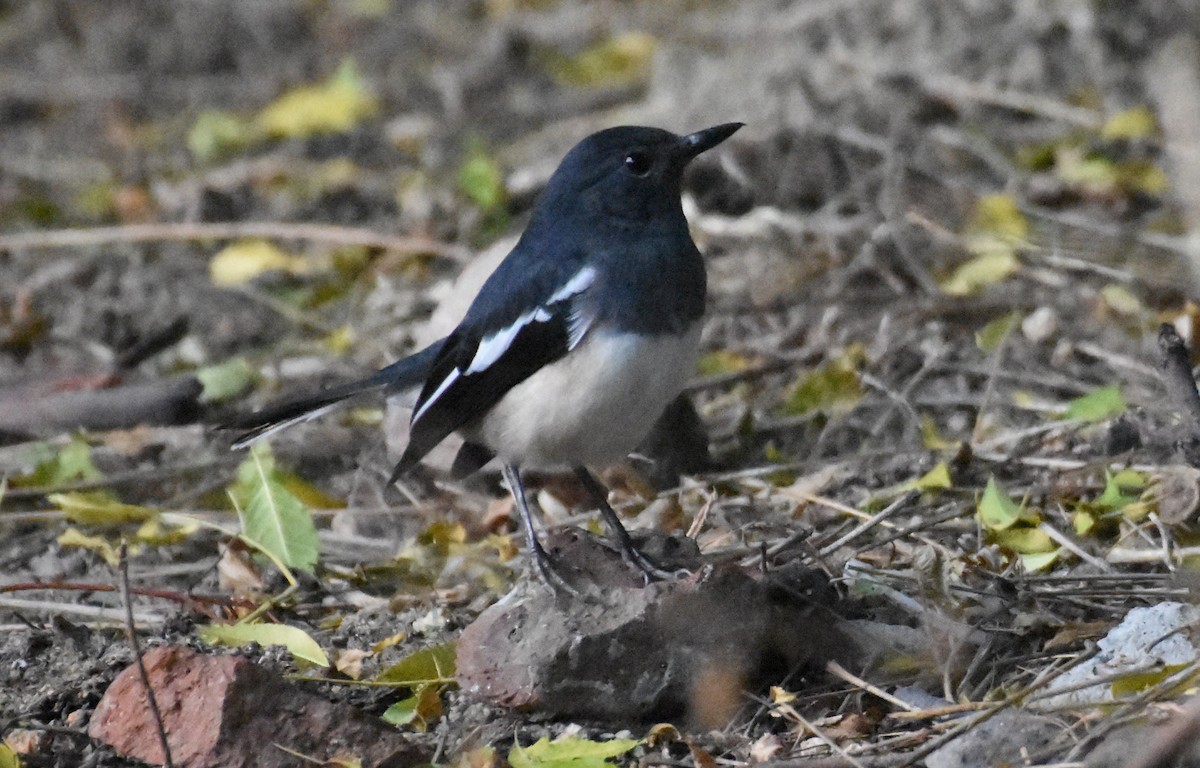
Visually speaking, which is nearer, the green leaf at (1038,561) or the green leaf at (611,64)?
the green leaf at (1038,561)

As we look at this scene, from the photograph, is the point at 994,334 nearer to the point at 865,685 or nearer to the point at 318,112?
the point at 865,685

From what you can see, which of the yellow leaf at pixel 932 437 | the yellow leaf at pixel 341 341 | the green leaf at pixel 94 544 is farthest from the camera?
the yellow leaf at pixel 341 341

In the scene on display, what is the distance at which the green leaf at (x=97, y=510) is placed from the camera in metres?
4.22

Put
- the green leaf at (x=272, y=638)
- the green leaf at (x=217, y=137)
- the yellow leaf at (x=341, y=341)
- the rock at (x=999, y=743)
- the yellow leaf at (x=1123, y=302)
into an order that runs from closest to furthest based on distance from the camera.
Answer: the rock at (x=999, y=743) → the green leaf at (x=272, y=638) → the yellow leaf at (x=1123, y=302) → the yellow leaf at (x=341, y=341) → the green leaf at (x=217, y=137)

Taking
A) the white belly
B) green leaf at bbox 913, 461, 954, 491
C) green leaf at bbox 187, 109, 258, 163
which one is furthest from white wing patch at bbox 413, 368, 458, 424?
green leaf at bbox 187, 109, 258, 163

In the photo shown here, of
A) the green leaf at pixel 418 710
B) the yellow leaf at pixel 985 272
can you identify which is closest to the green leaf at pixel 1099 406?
the yellow leaf at pixel 985 272

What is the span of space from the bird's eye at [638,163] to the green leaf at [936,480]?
1.02 metres

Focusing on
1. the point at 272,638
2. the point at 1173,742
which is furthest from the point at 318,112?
the point at 1173,742

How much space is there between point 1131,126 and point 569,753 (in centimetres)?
417

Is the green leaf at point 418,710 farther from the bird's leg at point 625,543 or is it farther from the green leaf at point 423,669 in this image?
the bird's leg at point 625,543

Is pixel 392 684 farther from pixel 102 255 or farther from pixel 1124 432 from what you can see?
pixel 102 255

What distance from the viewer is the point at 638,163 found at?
3.78 meters

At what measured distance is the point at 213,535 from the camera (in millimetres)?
4367

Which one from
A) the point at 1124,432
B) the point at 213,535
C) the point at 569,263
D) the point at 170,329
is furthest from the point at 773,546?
the point at 170,329
